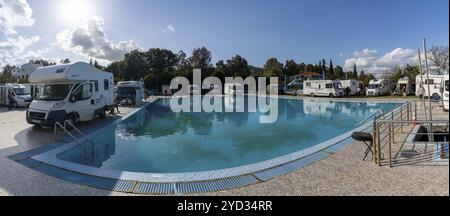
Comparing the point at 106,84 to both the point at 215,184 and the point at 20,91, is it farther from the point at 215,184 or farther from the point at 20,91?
the point at 20,91

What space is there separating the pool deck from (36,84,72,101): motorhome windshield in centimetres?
493

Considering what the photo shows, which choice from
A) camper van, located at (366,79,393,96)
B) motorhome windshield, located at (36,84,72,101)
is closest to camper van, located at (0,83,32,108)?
motorhome windshield, located at (36,84,72,101)

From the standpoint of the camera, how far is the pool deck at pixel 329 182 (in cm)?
369

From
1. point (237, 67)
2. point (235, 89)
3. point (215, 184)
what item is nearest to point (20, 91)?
point (215, 184)

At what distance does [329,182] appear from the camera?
4008 mm

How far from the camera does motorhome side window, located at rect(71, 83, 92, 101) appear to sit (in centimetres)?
988

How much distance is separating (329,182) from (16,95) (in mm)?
20578

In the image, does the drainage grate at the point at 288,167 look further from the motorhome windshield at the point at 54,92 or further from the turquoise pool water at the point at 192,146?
the motorhome windshield at the point at 54,92

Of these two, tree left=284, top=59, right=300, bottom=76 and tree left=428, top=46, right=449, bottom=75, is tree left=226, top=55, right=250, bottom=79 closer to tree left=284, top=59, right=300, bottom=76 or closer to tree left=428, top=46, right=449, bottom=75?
tree left=284, top=59, right=300, bottom=76

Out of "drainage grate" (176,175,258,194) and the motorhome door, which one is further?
the motorhome door

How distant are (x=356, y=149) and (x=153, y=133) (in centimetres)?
715

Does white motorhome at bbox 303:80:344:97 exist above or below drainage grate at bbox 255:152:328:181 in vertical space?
above

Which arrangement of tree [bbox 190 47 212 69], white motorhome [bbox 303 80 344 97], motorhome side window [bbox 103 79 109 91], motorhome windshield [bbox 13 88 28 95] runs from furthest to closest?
tree [bbox 190 47 212 69]
white motorhome [bbox 303 80 344 97]
motorhome windshield [bbox 13 88 28 95]
motorhome side window [bbox 103 79 109 91]

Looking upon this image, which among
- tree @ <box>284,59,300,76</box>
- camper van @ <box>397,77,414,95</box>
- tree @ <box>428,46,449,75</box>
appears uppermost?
tree @ <box>284,59,300,76</box>
